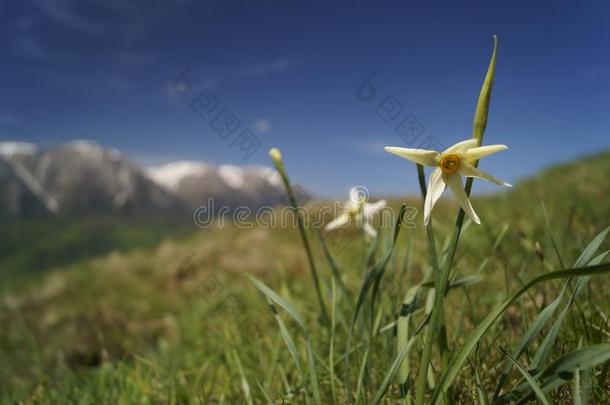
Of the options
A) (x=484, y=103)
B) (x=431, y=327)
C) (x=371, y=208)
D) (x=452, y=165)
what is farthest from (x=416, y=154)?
(x=371, y=208)

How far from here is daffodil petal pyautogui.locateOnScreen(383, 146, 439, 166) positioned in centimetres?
126

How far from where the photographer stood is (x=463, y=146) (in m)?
1.25

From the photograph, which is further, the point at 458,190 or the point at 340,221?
the point at 340,221

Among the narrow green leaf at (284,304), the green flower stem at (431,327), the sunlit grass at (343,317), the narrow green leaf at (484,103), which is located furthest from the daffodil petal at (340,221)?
the narrow green leaf at (484,103)

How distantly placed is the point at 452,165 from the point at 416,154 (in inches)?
5.4

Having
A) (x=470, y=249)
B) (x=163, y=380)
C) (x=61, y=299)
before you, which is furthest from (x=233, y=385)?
(x=61, y=299)

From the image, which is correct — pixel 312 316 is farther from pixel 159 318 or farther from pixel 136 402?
pixel 159 318

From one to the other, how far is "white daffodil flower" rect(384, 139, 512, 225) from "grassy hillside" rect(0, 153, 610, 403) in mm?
397

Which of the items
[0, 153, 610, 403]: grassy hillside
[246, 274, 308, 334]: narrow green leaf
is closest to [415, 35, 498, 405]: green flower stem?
[0, 153, 610, 403]: grassy hillside

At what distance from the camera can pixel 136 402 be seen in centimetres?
227

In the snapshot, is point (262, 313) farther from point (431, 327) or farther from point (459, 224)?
point (459, 224)

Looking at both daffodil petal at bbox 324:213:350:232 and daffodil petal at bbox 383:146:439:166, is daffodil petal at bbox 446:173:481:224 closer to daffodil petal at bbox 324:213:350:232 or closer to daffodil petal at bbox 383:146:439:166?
daffodil petal at bbox 383:146:439:166

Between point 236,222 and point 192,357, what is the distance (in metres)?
7.35

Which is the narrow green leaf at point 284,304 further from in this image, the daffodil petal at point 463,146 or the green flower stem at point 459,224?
the daffodil petal at point 463,146
